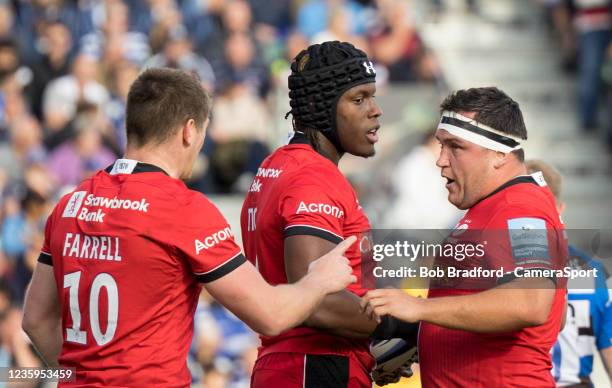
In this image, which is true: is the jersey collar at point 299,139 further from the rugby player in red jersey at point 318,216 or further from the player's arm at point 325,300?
the player's arm at point 325,300

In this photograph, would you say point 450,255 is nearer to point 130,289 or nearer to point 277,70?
point 130,289

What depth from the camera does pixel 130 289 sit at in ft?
13.4

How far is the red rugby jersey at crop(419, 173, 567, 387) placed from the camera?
428 cm

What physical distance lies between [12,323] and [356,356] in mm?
5611

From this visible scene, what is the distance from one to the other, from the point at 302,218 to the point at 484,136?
831 millimetres

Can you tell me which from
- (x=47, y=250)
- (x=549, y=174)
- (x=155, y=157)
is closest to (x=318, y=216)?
A: (x=155, y=157)

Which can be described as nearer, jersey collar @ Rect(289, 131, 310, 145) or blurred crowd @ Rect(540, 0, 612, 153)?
jersey collar @ Rect(289, 131, 310, 145)

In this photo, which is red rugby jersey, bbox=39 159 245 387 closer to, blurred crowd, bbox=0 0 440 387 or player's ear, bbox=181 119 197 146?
player's ear, bbox=181 119 197 146

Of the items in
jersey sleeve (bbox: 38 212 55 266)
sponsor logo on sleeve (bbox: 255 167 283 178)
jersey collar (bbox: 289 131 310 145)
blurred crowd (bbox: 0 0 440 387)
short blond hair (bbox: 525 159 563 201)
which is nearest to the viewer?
jersey sleeve (bbox: 38 212 55 266)

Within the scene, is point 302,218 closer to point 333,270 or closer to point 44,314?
point 333,270

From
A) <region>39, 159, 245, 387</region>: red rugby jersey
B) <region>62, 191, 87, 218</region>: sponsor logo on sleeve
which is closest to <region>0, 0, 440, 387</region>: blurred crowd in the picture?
<region>62, 191, 87, 218</region>: sponsor logo on sleeve

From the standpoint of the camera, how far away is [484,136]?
4.58 m

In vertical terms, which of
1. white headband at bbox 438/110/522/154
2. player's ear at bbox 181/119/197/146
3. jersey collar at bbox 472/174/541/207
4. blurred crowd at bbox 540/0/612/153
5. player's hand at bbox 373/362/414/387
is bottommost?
player's hand at bbox 373/362/414/387

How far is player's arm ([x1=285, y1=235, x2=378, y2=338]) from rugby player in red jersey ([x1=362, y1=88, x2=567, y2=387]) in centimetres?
28
